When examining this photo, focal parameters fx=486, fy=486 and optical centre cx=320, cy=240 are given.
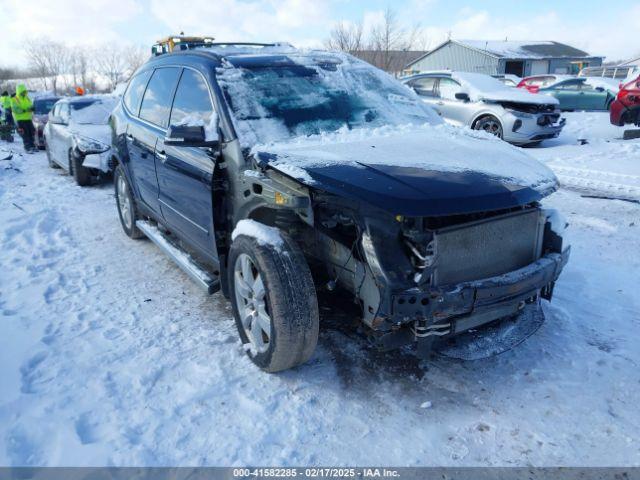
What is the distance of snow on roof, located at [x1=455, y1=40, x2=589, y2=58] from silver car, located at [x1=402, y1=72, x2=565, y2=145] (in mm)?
35965

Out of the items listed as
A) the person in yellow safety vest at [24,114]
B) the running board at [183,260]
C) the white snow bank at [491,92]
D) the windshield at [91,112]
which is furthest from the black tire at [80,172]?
the white snow bank at [491,92]

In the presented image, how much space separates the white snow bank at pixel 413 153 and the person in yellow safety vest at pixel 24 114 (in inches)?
511

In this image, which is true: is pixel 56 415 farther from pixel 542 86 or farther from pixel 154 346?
pixel 542 86

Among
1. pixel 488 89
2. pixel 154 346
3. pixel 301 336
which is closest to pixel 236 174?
pixel 301 336

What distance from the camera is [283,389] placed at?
2.83 metres

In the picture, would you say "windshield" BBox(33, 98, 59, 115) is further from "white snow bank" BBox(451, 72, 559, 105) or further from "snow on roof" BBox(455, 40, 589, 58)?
"snow on roof" BBox(455, 40, 589, 58)

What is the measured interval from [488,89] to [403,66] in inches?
1280

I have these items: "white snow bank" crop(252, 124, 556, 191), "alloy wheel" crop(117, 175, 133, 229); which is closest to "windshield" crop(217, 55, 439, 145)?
"white snow bank" crop(252, 124, 556, 191)

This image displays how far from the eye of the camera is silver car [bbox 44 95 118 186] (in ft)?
27.1

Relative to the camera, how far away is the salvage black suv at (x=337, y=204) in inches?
95.3

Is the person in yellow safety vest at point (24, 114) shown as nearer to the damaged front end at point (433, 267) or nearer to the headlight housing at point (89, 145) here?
the headlight housing at point (89, 145)

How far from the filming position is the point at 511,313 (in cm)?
282

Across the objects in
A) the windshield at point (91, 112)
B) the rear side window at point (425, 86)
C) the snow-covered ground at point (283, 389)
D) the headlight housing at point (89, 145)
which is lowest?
the snow-covered ground at point (283, 389)

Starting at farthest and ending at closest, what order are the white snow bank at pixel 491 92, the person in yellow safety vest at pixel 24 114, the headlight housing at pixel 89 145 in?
the person in yellow safety vest at pixel 24 114 → the white snow bank at pixel 491 92 → the headlight housing at pixel 89 145
